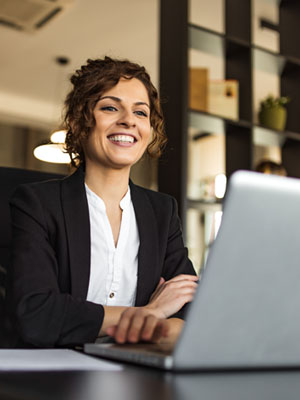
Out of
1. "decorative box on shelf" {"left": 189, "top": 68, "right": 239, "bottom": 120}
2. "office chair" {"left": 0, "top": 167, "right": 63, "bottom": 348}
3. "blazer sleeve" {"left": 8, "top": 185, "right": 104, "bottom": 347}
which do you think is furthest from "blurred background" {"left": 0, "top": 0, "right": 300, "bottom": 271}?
"blazer sleeve" {"left": 8, "top": 185, "right": 104, "bottom": 347}

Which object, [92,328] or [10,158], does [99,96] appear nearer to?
[92,328]

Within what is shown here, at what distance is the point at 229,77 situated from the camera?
329 cm

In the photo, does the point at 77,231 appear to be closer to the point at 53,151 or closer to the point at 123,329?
the point at 123,329

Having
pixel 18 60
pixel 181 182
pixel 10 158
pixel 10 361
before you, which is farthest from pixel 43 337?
pixel 10 158

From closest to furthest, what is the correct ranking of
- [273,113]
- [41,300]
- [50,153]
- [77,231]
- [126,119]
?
[41,300], [77,231], [126,119], [50,153], [273,113]

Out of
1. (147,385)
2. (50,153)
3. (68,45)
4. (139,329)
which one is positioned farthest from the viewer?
(68,45)

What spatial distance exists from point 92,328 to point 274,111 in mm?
2588

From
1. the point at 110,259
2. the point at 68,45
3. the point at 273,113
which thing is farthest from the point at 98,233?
the point at 68,45

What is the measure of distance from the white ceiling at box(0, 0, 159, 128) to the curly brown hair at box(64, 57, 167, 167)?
2692 mm

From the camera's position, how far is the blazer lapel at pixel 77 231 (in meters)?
1.30

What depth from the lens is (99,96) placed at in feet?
5.12

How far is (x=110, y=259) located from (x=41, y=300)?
33 cm

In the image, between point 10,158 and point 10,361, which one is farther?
point 10,158

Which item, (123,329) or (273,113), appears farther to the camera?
(273,113)
